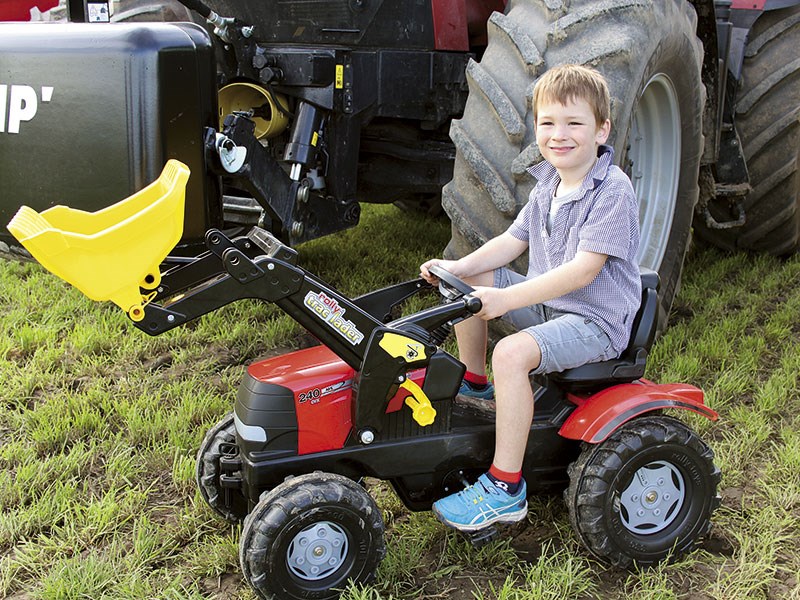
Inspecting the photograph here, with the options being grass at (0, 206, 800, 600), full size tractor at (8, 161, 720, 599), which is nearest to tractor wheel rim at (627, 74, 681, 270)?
grass at (0, 206, 800, 600)

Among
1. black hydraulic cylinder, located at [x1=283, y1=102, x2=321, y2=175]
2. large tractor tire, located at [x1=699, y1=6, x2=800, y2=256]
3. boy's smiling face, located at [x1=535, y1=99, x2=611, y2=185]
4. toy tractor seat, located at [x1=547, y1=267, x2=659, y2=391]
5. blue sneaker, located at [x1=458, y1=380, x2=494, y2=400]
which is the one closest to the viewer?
boy's smiling face, located at [x1=535, y1=99, x2=611, y2=185]

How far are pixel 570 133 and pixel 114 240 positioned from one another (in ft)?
3.72

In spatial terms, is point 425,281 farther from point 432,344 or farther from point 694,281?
point 694,281

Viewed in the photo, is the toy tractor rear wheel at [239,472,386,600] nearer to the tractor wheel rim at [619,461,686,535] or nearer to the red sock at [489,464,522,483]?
the red sock at [489,464,522,483]

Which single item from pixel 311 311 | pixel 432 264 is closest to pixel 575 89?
pixel 432 264

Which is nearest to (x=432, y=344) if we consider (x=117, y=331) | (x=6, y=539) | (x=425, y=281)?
(x=425, y=281)

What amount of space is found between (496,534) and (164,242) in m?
1.13

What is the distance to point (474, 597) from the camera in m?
2.21

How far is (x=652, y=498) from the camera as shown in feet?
7.72

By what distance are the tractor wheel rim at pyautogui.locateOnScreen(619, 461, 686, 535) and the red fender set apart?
0.55ft

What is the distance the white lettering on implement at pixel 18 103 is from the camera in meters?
2.49

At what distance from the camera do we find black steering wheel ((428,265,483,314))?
212 centimetres

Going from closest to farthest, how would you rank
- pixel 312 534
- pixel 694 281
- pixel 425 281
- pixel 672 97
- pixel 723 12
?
pixel 312 534 < pixel 425 281 < pixel 672 97 < pixel 723 12 < pixel 694 281

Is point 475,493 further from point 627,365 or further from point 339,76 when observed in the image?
point 339,76
